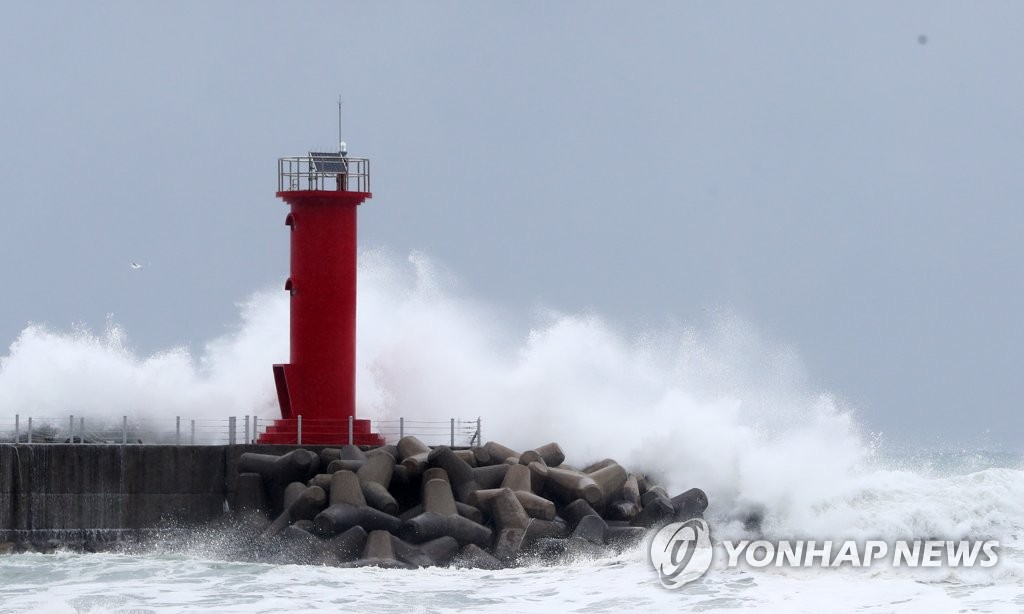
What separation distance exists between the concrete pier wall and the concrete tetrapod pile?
423mm

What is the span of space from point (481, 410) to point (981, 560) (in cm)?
755

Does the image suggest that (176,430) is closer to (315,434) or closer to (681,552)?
(315,434)

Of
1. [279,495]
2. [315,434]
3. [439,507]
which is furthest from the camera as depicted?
[315,434]

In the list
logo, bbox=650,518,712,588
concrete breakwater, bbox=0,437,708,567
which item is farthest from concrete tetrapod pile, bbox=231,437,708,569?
logo, bbox=650,518,712,588

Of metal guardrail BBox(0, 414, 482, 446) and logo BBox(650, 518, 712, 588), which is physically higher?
metal guardrail BBox(0, 414, 482, 446)

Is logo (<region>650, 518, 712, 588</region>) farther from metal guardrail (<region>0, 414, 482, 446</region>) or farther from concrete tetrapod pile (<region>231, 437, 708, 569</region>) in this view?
metal guardrail (<region>0, 414, 482, 446</region>)

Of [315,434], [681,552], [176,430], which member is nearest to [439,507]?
[315,434]

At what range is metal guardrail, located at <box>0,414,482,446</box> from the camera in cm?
2384

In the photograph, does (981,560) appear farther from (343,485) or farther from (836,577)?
(343,485)

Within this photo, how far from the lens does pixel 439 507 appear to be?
21594 millimetres

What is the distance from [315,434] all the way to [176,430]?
6.42 ft

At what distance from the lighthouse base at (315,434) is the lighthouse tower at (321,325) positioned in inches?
0.4

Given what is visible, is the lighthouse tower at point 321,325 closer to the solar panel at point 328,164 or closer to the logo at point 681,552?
the solar panel at point 328,164

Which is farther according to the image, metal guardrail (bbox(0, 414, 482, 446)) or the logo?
metal guardrail (bbox(0, 414, 482, 446))
